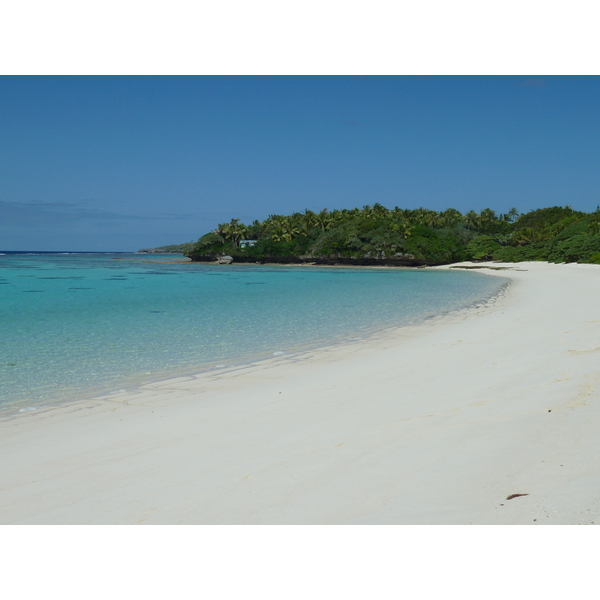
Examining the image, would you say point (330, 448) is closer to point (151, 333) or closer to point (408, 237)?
point (151, 333)

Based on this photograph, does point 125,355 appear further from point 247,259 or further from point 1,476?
point 247,259

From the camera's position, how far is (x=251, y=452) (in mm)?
4812

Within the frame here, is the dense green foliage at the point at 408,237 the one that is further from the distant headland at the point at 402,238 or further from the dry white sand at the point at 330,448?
the dry white sand at the point at 330,448

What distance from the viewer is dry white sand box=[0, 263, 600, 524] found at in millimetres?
3402

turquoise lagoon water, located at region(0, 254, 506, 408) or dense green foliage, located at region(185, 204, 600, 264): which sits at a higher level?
dense green foliage, located at region(185, 204, 600, 264)

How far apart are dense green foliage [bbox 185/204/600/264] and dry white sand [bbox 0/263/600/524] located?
5494 centimetres

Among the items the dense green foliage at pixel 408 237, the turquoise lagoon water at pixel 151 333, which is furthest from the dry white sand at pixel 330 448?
the dense green foliage at pixel 408 237

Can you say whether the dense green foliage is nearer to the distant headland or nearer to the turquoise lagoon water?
the distant headland

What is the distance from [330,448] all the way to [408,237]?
3598 inches

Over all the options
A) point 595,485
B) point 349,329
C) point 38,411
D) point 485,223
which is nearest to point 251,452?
point 595,485

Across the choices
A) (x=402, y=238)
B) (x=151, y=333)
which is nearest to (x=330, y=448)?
(x=151, y=333)

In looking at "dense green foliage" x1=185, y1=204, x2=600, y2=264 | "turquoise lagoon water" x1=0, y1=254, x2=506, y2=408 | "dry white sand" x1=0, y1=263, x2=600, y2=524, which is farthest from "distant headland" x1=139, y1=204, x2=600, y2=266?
"dry white sand" x1=0, y1=263, x2=600, y2=524

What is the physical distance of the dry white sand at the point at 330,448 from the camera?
134 inches

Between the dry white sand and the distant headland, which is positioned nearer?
the dry white sand
